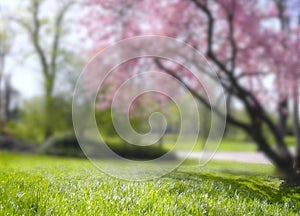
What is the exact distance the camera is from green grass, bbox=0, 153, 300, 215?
340 centimetres

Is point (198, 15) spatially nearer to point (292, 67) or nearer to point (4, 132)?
point (292, 67)

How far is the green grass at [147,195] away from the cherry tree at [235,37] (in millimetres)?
4780

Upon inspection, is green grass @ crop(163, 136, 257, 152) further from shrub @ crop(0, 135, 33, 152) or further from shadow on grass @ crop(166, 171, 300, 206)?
shadow on grass @ crop(166, 171, 300, 206)

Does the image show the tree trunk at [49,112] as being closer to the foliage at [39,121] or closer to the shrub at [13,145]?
the foliage at [39,121]

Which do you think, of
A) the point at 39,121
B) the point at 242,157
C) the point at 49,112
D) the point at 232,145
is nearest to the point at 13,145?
the point at 49,112

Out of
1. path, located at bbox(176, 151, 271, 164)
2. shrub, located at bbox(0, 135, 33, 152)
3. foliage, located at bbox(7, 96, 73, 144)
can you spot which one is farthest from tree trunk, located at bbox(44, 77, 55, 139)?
path, located at bbox(176, 151, 271, 164)

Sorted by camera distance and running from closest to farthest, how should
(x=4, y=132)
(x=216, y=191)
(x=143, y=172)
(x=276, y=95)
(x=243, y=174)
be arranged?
(x=216, y=191) < (x=143, y=172) < (x=243, y=174) < (x=276, y=95) < (x=4, y=132)

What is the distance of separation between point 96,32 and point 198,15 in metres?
2.94

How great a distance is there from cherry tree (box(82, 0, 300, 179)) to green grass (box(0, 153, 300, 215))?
478 cm

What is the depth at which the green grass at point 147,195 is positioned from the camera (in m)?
3.40

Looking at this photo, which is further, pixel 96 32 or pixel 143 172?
pixel 96 32

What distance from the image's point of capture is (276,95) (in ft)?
35.9

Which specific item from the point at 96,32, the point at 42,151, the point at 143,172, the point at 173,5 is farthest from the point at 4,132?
the point at 143,172

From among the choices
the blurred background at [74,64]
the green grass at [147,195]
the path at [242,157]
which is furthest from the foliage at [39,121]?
the green grass at [147,195]
